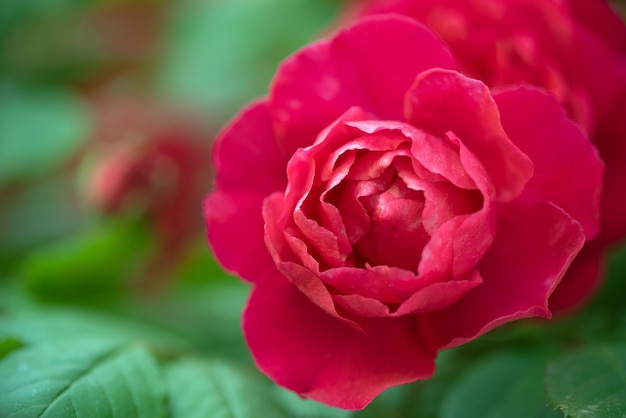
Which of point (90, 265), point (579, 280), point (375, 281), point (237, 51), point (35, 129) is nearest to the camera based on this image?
point (375, 281)

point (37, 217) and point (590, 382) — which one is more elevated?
point (37, 217)

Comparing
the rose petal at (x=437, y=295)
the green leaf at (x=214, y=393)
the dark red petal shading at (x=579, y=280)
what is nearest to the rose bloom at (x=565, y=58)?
the dark red petal shading at (x=579, y=280)

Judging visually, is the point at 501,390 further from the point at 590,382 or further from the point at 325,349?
the point at 325,349

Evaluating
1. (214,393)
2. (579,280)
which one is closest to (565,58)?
(579,280)

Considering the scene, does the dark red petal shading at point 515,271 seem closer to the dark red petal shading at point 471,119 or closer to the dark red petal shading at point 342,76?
the dark red petal shading at point 471,119

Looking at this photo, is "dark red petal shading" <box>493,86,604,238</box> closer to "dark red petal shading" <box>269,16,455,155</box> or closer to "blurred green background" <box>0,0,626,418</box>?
"dark red petal shading" <box>269,16,455,155</box>
